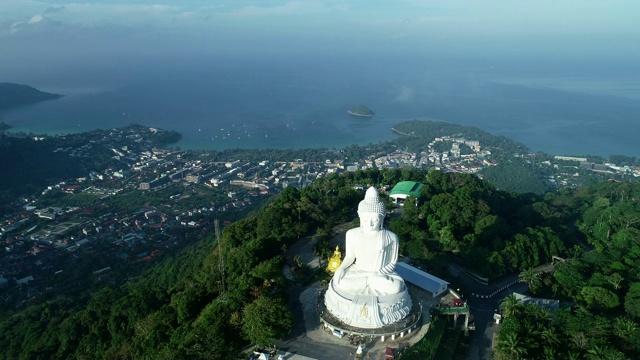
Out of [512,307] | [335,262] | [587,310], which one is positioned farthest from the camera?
[335,262]

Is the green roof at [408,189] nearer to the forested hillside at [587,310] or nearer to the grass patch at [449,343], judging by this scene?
the forested hillside at [587,310]

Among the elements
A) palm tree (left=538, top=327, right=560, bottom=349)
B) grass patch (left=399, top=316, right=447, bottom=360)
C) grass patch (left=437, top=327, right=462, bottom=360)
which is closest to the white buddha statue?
grass patch (left=399, top=316, right=447, bottom=360)

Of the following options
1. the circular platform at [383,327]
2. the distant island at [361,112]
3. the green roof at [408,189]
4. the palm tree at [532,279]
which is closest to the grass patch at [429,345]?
the circular platform at [383,327]

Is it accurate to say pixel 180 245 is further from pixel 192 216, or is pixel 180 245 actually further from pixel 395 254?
pixel 395 254

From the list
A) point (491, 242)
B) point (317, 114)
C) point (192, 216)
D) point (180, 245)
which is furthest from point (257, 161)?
point (491, 242)

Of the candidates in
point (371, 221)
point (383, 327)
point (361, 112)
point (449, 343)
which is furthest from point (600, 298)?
point (361, 112)

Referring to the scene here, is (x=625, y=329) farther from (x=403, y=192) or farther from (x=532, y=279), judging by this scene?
(x=403, y=192)
